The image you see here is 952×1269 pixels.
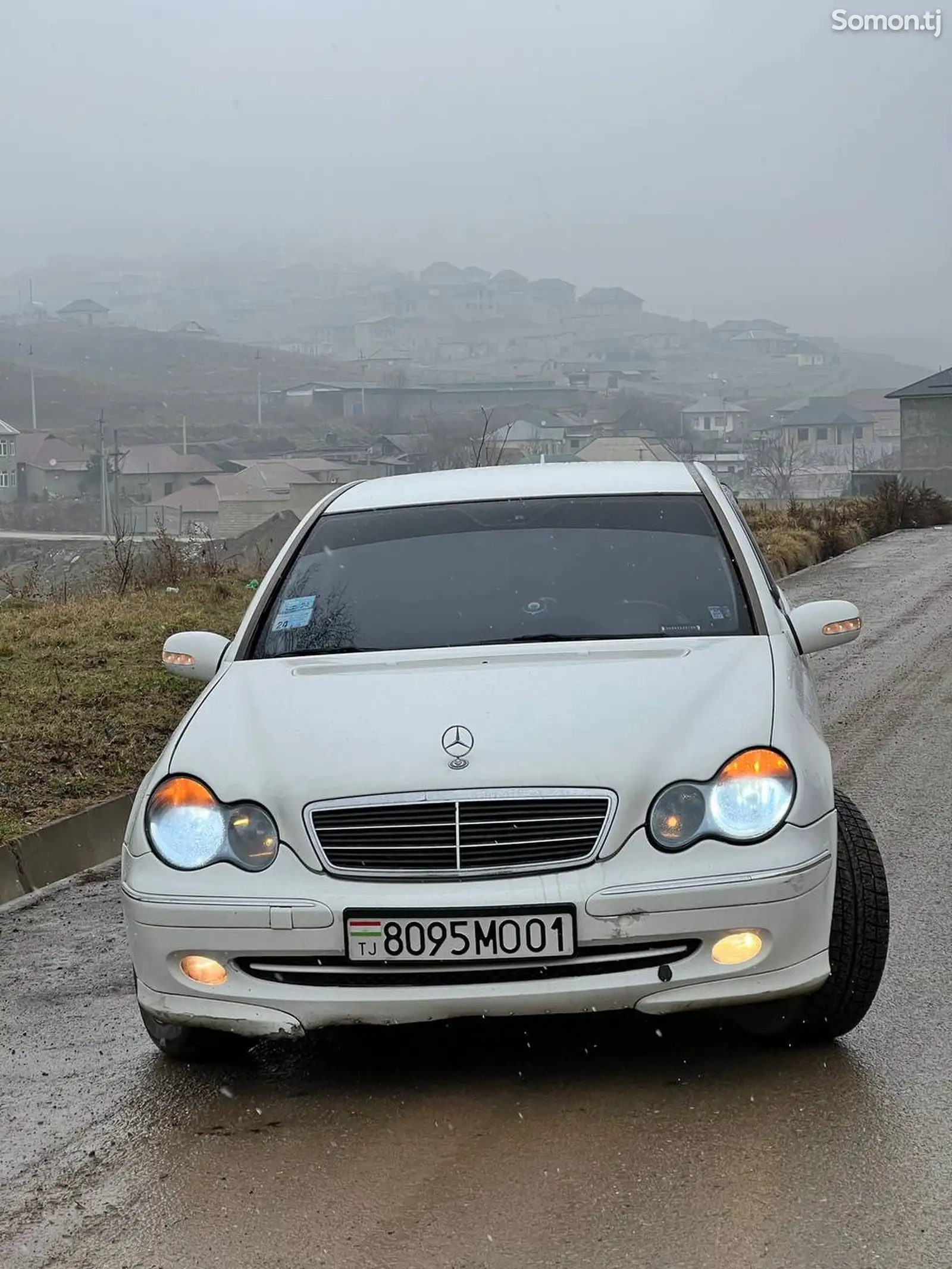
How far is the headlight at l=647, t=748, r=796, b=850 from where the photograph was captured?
12.4ft

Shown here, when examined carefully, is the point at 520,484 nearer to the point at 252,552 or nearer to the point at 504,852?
the point at 504,852

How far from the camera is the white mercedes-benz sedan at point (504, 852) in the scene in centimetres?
372

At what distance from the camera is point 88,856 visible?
730 cm

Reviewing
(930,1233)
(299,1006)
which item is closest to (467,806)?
(299,1006)

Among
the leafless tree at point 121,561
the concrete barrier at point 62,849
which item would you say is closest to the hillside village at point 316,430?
the leafless tree at point 121,561

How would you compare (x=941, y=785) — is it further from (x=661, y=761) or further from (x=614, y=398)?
(x=614, y=398)

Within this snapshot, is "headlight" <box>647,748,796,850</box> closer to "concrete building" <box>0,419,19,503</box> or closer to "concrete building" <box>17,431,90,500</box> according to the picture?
"concrete building" <box>17,431,90,500</box>

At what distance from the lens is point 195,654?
5.27m

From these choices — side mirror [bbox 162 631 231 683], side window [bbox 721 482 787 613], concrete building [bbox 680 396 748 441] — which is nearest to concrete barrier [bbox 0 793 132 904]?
side mirror [bbox 162 631 231 683]

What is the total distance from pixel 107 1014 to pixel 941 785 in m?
4.62

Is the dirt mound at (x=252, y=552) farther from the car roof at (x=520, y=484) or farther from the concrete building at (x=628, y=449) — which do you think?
the concrete building at (x=628, y=449)

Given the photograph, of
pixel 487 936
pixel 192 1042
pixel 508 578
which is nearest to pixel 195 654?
pixel 508 578

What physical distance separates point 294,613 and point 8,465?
110958mm

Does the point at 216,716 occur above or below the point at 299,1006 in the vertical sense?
above
